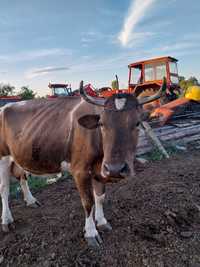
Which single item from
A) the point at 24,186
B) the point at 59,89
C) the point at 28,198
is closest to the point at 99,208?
the point at 28,198

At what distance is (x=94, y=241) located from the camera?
3047 millimetres

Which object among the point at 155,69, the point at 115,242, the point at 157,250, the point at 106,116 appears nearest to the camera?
the point at 106,116

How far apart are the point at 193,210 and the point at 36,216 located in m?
2.17

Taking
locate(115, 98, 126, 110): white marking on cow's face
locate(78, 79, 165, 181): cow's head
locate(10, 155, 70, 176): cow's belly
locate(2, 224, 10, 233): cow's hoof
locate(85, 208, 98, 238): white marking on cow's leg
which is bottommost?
locate(2, 224, 10, 233): cow's hoof

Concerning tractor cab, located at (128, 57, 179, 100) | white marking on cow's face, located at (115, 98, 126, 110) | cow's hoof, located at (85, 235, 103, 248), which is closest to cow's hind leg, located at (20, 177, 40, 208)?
cow's hoof, located at (85, 235, 103, 248)

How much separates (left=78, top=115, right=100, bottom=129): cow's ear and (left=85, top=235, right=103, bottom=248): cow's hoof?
4.26ft

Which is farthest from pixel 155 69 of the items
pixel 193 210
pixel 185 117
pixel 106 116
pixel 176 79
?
pixel 106 116

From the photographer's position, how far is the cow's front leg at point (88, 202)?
9.83 ft

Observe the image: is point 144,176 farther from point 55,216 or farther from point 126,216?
point 55,216

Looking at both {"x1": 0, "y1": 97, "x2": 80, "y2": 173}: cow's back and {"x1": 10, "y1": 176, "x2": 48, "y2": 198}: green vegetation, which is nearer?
{"x1": 0, "y1": 97, "x2": 80, "y2": 173}: cow's back

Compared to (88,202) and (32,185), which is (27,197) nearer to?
(32,185)

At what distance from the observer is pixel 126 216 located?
3604 mm

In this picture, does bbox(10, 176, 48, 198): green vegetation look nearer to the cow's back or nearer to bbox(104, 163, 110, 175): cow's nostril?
the cow's back

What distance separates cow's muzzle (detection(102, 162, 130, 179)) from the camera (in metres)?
2.38
